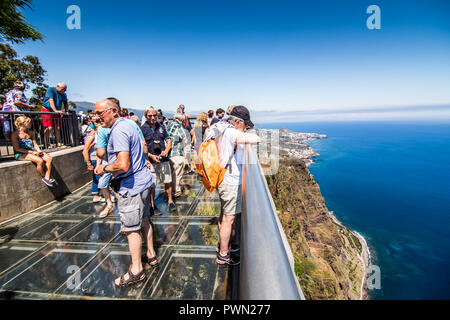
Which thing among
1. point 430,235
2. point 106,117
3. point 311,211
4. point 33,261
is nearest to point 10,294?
point 33,261

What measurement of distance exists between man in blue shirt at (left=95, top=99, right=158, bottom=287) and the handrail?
76.6 inches

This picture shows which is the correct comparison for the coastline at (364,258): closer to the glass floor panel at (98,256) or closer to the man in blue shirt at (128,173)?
the glass floor panel at (98,256)

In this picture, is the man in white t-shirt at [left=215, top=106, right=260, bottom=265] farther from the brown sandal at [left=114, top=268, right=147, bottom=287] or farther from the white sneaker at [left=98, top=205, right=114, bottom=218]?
the white sneaker at [left=98, top=205, right=114, bottom=218]

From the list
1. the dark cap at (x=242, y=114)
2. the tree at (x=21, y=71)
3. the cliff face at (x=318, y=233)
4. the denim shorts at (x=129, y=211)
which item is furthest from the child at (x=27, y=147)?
the cliff face at (x=318, y=233)

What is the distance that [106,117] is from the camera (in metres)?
2.74

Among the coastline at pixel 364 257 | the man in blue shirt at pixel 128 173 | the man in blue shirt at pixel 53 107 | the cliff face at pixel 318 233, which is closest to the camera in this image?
the man in blue shirt at pixel 128 173

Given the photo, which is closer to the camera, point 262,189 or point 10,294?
point 262,189

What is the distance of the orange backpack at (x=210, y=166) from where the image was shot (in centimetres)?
279

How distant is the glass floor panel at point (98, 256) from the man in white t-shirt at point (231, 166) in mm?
474

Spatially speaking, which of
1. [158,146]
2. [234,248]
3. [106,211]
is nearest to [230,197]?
[234,248]

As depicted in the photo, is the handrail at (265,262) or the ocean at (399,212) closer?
the handrail at (265,262)

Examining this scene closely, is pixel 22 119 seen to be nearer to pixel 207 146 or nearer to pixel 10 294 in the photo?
pixel 10 294
